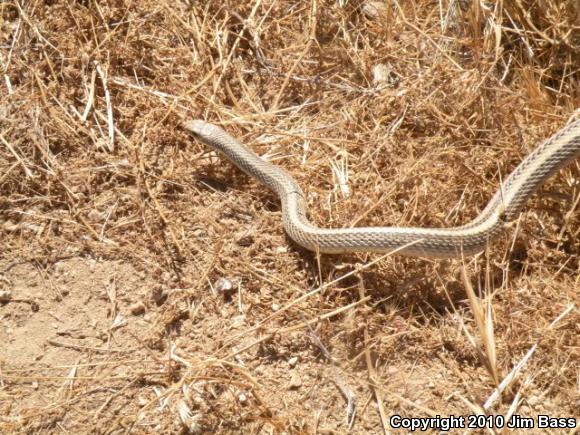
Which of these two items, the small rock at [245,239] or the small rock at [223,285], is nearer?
the small rock at [223,285]

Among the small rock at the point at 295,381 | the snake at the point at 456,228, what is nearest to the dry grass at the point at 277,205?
the small rock at the point at 295,381

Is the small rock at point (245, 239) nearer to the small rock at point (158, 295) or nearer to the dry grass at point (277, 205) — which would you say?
the dry grass at point (277, 205)

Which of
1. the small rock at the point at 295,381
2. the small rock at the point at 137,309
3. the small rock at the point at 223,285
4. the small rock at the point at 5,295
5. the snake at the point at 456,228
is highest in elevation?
the snake at the point at 456,228

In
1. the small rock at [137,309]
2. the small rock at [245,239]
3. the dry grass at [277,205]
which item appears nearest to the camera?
the dry grass at [277,205]

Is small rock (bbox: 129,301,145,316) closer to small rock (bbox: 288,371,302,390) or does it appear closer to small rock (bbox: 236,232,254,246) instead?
small rock (bbox: 236,232,254,246)

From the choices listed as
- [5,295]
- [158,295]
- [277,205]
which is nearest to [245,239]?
[277,205]

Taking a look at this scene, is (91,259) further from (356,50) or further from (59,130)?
(356,50)
